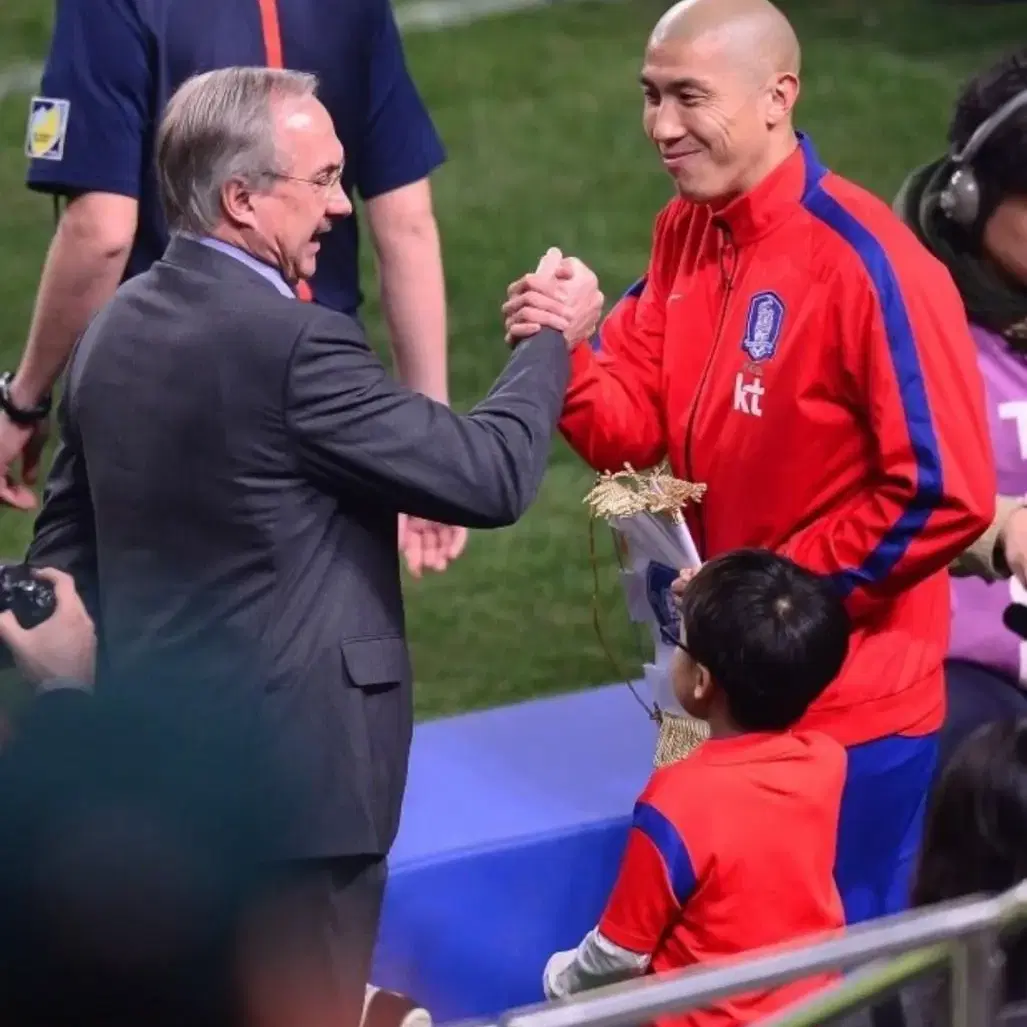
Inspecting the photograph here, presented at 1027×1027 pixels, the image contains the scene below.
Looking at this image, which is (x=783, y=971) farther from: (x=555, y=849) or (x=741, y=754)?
(x=555, y=849)

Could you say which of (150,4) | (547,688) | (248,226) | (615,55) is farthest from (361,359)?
(615,55)

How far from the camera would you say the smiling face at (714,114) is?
286 centimetres

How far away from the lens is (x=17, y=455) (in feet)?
11.4

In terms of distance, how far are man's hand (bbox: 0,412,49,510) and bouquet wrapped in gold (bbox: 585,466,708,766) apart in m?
0.97

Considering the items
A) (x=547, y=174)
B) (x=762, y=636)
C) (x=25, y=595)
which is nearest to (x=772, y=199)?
(x=762, y=636)

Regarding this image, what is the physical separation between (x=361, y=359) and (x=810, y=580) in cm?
69

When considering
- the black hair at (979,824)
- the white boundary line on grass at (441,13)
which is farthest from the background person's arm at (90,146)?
the white boundary line on grass at (441,13)

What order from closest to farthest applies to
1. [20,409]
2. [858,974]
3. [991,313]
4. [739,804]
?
1. [858,974]
2. [739,804]
3. [991,313]
4. [20,409]

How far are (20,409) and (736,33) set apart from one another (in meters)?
1.30

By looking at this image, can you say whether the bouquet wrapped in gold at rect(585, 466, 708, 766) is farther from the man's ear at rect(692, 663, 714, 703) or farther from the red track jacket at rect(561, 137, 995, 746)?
the man's ear at rect(692, 663, 714, 703)

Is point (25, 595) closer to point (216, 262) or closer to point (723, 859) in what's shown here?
point (216, 262)

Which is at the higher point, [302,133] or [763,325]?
[302,133]

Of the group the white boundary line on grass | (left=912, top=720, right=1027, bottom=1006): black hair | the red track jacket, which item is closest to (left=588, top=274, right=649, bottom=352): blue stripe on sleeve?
the red track jacket

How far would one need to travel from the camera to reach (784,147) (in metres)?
2.92
